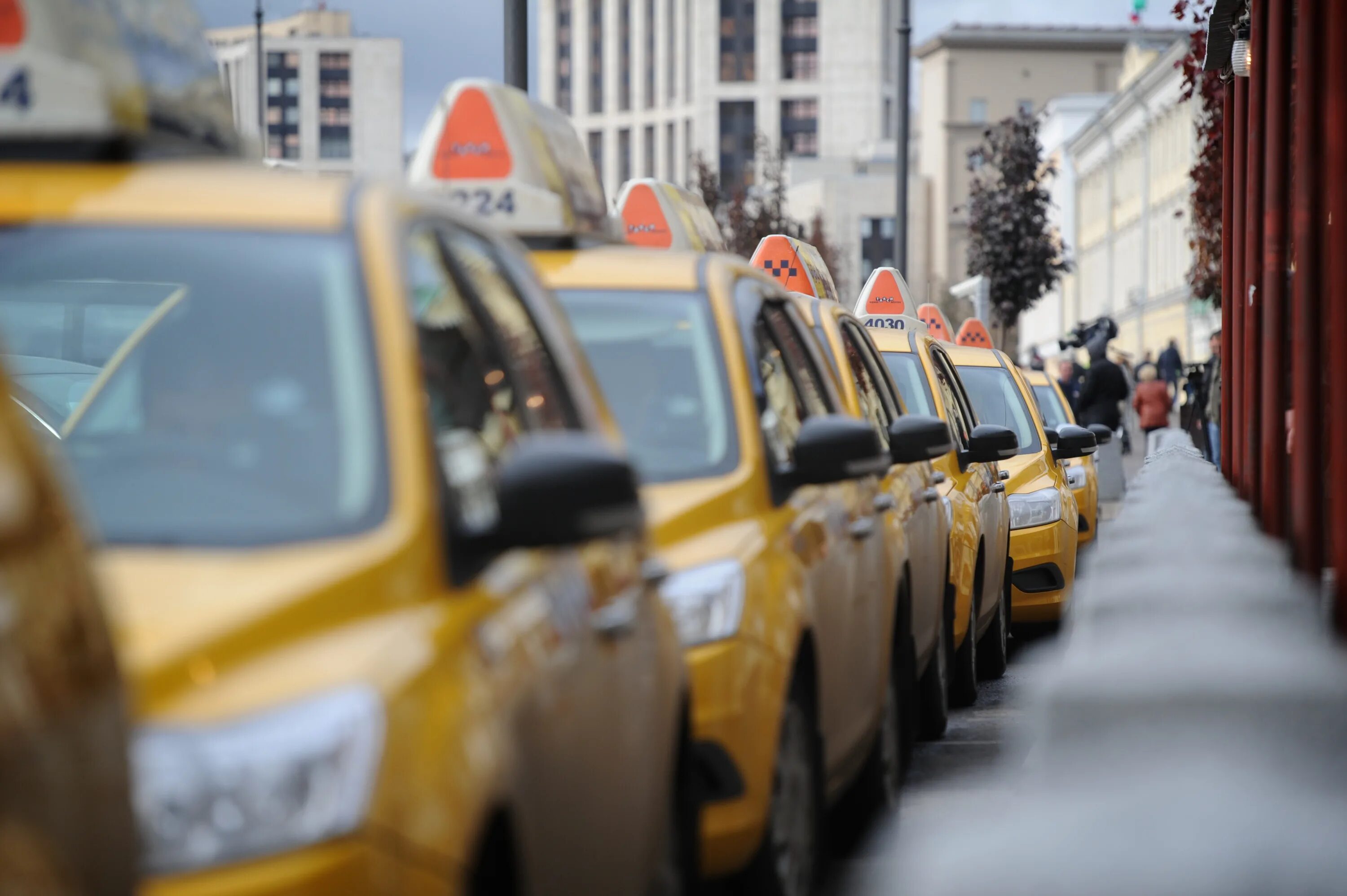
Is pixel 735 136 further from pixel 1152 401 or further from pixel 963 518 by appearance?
pixel 963 518

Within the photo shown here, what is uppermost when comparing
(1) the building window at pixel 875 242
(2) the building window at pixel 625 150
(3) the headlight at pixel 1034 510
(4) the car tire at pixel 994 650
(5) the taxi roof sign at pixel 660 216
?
(2) the building window at pixel 625 150

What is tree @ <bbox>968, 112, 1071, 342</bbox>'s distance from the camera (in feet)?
134

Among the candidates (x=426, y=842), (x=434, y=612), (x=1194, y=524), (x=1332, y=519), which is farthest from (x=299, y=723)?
(x=1194, y=524)

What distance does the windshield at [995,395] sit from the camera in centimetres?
1471

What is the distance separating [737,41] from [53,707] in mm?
150158

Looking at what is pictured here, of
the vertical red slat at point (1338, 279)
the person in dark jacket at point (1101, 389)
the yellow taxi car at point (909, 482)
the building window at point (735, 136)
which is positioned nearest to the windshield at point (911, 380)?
the yellow taxi car at point (909, 482)

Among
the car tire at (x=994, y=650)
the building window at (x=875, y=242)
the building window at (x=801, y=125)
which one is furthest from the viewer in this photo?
the building window at (x=801, y=125)

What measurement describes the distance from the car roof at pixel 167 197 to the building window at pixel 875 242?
5040 inches

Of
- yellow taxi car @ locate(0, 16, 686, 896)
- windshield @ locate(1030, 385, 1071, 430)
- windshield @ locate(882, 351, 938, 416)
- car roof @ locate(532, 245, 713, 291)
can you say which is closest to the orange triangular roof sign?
windshield @ locate(1030, 385, 1071, 430)

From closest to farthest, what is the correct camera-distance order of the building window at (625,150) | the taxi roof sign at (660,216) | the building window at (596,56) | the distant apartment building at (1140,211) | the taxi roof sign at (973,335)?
the taxi roof sign at (660,216)
the taxi roof sign at (973,335)
the distant apartment building at (1140,211)
the building window at (625,150)
the building window at (596,56)

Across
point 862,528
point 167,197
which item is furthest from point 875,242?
point 167,197

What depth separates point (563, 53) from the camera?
161500 mm

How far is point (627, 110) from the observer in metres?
157

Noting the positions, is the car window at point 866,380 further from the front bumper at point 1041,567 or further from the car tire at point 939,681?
the front bumper at point 1041,567
